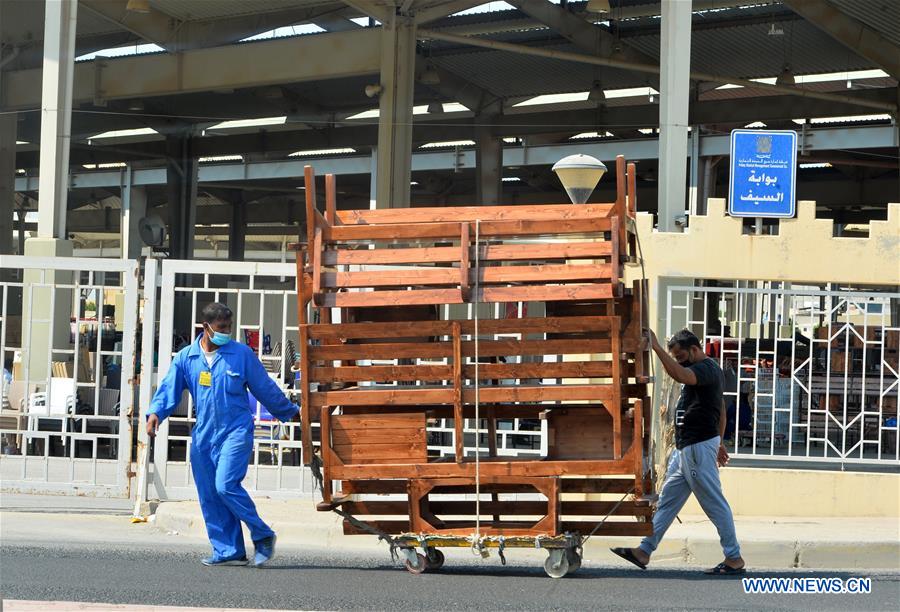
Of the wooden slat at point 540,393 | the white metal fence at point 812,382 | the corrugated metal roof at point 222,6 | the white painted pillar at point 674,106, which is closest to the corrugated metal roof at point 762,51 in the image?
the white metal fence at point 812,382

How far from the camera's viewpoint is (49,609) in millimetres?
6070

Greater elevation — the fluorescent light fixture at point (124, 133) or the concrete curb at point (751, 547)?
the fluorescent light fixture at point (124, 133)

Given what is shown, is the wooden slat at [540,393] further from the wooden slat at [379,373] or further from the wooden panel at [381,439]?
the wooden panel at [381,439]

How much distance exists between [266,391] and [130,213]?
22081 mm

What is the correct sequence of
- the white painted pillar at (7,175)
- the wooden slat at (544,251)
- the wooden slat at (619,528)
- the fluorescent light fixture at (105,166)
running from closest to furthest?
1. the wooden slat at (544,251)
2. the wooden slat at (619,528)
3. the white painted pillar at (7,175)
4. the fluorescent light fixture at (105,166)

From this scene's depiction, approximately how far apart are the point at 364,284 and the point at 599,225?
5.00 ft

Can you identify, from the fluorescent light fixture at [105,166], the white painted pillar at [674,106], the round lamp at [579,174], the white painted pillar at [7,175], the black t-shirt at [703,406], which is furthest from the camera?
the fluorescent light fixture at [105,166]

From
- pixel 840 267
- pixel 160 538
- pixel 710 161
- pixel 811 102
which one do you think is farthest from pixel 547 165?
pixel 160 538

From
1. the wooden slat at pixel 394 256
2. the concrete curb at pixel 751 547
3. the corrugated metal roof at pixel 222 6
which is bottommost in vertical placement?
the concrete curb at pixel 751 547

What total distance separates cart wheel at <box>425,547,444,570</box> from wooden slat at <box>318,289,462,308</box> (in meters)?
1.72

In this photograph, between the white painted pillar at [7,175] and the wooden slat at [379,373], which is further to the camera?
the white painted pillar at [7,175]

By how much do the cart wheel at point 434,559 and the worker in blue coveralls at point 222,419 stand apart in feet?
3.46

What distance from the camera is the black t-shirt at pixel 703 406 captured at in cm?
803

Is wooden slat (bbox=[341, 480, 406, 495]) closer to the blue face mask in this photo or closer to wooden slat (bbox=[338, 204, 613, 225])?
the blue face mask
